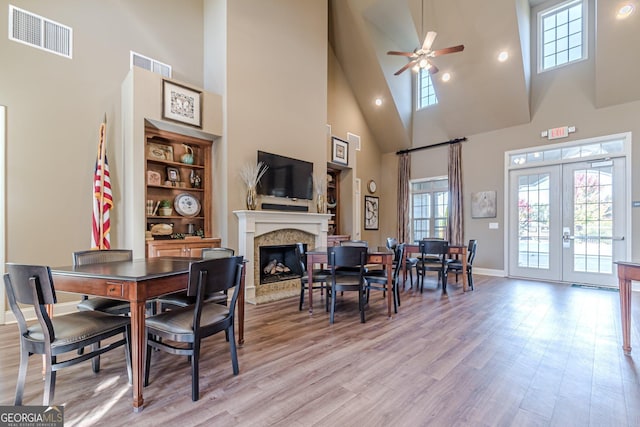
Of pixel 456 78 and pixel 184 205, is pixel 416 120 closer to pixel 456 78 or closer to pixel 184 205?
pixel 456 78

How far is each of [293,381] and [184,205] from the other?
3229mm

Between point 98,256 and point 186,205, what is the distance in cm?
182

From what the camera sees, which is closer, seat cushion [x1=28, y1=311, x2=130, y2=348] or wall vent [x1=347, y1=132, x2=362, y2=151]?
seat cushion [x1=28, y1=311, x2=130, y2=348]

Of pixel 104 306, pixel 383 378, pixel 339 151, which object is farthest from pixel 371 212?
pixel 104 306

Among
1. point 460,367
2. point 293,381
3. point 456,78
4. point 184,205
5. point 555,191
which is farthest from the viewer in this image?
point 456,78

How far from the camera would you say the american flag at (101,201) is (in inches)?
140

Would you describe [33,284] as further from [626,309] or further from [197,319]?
[626,309]

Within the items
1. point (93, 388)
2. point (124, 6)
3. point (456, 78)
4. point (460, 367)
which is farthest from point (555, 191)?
point (124, 6)

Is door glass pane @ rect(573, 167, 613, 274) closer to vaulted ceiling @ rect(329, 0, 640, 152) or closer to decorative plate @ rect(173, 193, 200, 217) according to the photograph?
vaulted ceiling @ rect(329, 0, 640, 152)

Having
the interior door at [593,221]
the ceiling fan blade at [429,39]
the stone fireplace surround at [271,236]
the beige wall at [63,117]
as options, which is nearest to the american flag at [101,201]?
the beige wall at [63,117]

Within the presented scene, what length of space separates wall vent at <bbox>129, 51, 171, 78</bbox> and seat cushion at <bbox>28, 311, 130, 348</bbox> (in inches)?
139

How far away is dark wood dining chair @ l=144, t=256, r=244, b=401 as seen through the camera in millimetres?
1836

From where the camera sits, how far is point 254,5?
4.63m

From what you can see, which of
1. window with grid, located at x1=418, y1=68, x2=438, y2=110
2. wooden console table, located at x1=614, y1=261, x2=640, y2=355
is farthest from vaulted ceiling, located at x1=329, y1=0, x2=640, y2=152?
wooden console table, located at x1=614, y1=261, x2=640, y2=355
